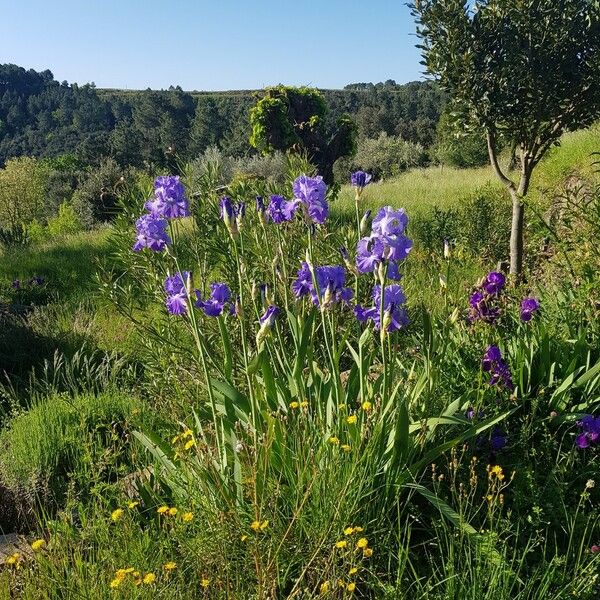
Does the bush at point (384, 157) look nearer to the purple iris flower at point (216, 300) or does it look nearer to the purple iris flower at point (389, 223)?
the purple iris flower at point (216, 300)

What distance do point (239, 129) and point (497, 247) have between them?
1396 inches

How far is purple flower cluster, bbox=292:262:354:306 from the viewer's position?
1983mm

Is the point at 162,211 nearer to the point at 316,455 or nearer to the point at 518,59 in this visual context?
the point at 316,455

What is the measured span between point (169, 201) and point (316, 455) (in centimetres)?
101

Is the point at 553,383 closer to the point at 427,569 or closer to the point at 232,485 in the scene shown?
the point at 427,569

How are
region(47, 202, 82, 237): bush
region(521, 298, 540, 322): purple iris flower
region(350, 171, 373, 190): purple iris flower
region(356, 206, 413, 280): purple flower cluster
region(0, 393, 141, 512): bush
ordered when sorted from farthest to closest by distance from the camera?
1. region(47, 202, 82, 237): bush
2. region(0, 393, 141, 512): bush
3. region(521, 298, 540, 322): purple iris flower
4. region(350, 171, 373, 190): purple iris flower
5. region(356, 206, 413, 280): purple flower cluster

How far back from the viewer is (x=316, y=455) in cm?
178

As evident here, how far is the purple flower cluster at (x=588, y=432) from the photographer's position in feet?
7.00

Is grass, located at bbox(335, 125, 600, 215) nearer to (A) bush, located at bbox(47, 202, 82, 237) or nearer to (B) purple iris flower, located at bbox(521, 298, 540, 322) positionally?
(B) purple iris flower, located at bbox(521, 298, 540, 322)

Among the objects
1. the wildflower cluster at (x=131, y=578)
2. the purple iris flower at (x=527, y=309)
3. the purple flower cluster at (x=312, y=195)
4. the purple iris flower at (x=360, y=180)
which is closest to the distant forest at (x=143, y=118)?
the purple iris flower at (x=527, y=309)

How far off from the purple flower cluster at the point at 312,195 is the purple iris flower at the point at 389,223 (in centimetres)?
29

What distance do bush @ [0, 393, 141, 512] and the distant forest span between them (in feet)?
67.9

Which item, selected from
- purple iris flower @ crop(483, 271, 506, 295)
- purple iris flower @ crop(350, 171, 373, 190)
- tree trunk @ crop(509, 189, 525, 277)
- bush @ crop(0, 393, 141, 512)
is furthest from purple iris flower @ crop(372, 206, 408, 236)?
tree trunk @ crop(509, 189, 525, 277)

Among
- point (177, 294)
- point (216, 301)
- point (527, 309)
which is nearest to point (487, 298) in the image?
point (527, 309)
